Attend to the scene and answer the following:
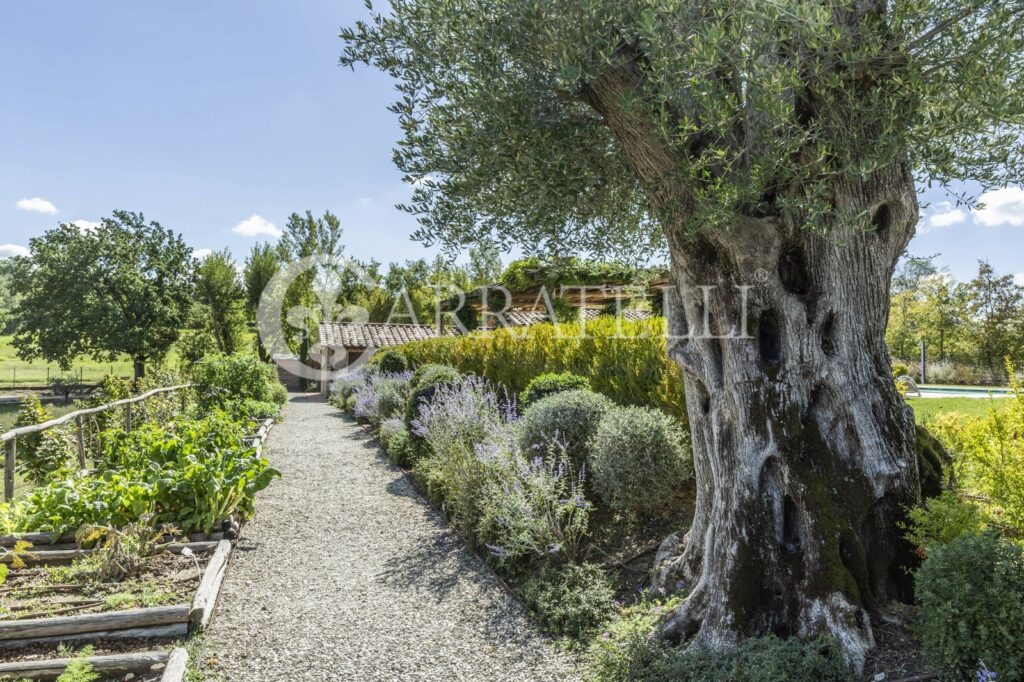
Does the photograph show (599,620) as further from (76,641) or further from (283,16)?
(283,16)

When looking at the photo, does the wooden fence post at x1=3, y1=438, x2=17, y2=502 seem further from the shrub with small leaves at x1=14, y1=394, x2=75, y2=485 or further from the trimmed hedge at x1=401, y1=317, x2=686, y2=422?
the trimmed hedge at x1=401, y1=317, x2=686, y2=422

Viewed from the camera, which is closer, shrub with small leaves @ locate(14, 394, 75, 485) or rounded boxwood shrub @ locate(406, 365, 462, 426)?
shrub with small leaves @ locate(14, 394, 75, 485)

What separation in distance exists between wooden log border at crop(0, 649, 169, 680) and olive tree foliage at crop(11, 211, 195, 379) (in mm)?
32032

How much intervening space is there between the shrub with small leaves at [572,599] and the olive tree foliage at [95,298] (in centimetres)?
3272

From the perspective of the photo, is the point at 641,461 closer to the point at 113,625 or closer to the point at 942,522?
the point at 942,522

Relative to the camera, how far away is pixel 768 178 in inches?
125

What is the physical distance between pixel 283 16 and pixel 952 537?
7.07m


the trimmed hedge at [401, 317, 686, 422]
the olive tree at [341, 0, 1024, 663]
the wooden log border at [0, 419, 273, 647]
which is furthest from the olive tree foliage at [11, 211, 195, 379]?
the olive tree at [341, 0, 1024, 663]

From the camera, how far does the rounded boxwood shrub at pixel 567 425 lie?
653cm

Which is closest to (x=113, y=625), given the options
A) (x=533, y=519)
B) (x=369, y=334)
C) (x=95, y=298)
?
(x=533, y=519)

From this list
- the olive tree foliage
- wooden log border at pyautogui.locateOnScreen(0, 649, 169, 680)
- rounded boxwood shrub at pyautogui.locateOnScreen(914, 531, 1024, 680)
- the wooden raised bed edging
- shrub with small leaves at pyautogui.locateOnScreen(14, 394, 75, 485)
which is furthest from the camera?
the olive tree foliage

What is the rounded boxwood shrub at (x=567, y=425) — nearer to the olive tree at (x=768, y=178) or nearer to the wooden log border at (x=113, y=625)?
the olive tree at (x=768, y=178)

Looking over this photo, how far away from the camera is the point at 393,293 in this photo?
3959cm

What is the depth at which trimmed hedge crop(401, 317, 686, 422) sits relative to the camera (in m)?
6.90
